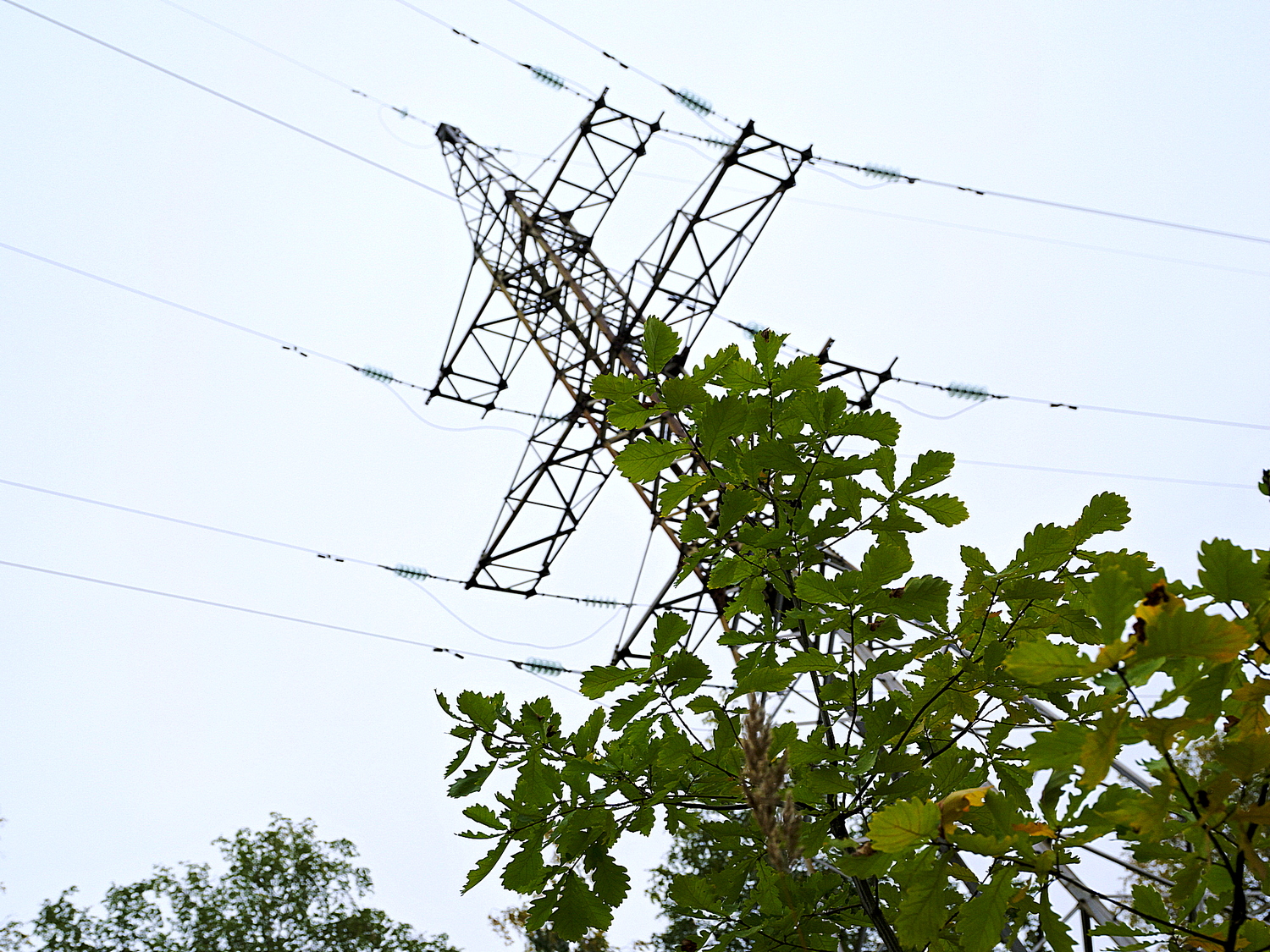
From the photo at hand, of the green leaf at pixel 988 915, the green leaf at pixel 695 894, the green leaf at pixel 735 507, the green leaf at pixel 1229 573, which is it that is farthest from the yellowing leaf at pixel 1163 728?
the green leaf at pixel 695 894

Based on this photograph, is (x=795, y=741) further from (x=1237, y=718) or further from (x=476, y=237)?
(x=476, y=237)

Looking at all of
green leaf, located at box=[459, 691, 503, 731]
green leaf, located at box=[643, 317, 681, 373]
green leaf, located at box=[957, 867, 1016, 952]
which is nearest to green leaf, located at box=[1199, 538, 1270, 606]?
green leaf, located at box=[957, 867, 1016, 952]

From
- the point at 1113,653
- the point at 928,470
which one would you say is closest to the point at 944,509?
the point at 928,470

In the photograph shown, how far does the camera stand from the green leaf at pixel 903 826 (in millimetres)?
1169

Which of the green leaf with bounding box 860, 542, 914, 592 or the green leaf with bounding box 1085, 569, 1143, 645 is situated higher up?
the green leaf with bounding box 860, 542, 914, 592

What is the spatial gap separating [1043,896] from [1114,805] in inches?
13.4

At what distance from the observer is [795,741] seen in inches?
66.9

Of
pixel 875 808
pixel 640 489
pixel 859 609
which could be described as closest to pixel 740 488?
pixel 859 609

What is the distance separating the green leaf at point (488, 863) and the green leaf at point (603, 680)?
0.29m

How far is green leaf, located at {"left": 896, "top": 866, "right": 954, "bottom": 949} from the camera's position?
1318 millimetres

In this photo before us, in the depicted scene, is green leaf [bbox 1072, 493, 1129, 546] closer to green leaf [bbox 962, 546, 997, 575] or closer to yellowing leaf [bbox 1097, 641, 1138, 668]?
green leaf [bbox 962, 546, 997, 575]

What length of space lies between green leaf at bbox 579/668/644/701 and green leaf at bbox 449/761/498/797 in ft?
0.70

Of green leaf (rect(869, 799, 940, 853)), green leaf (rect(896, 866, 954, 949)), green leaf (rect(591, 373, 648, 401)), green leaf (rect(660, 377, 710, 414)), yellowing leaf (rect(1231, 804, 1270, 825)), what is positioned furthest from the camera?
green leaf (rect(591, 373, 648, 401))

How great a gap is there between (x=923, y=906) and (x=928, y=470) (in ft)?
2.48
